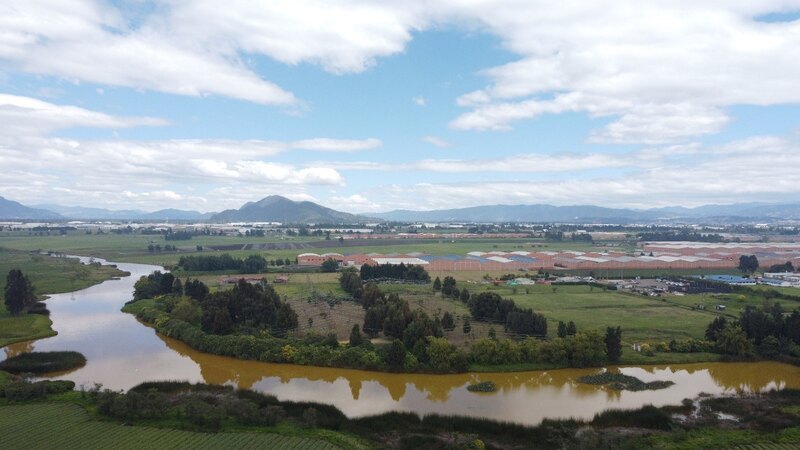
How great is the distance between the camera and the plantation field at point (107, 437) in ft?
48.3

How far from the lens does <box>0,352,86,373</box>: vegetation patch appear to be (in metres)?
22.3

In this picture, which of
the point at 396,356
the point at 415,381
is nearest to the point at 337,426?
the point at 415,381

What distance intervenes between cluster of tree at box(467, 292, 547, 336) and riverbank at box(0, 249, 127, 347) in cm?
2354

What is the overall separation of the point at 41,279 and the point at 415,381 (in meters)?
40.4

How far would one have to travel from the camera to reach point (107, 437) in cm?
1523

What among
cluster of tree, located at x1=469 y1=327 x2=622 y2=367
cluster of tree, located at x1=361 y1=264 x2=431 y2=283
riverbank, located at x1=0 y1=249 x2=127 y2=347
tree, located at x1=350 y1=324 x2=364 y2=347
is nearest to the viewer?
cluster of tree, located at x1=469 y1=327 x2=622 y2=367

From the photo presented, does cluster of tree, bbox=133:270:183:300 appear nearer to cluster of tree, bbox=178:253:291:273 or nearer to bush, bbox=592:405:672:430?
cluster of tree, bbox=178:253:291:273

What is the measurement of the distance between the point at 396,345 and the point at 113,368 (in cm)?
1247

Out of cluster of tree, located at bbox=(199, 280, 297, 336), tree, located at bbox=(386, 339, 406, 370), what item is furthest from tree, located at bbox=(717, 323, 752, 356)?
cluster of tree, located at bbox=(199, 280, 297, 336)

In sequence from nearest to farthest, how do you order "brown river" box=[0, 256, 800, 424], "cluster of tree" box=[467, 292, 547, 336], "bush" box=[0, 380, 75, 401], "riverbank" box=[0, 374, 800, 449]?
1. "riverbank" box=[0, 374, 800, 449]
2. "bush" box=[0, 380, 75, 401]
3. "brown river" box=[0, 256, 800, 424]
4. "cluster of tree" box=[467, 292, 547, 336]

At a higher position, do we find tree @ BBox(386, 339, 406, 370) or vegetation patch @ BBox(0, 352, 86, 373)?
tree @ BBox(386, 339, 406, 370)

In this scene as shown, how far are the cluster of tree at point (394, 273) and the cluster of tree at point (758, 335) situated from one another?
75.6 ft

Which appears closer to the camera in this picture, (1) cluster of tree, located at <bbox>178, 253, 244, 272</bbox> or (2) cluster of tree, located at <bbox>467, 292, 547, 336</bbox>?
(2) cluster of tree, located at <bbox>467, 292, 547, 336</bbox>

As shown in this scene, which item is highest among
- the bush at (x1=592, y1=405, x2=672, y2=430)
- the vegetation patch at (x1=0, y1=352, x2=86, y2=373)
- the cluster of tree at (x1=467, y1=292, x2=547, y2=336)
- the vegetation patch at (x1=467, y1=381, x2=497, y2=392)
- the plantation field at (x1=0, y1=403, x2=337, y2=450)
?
the cluster of tree at (x1=467, y1=292, x2=547, y2=336)
